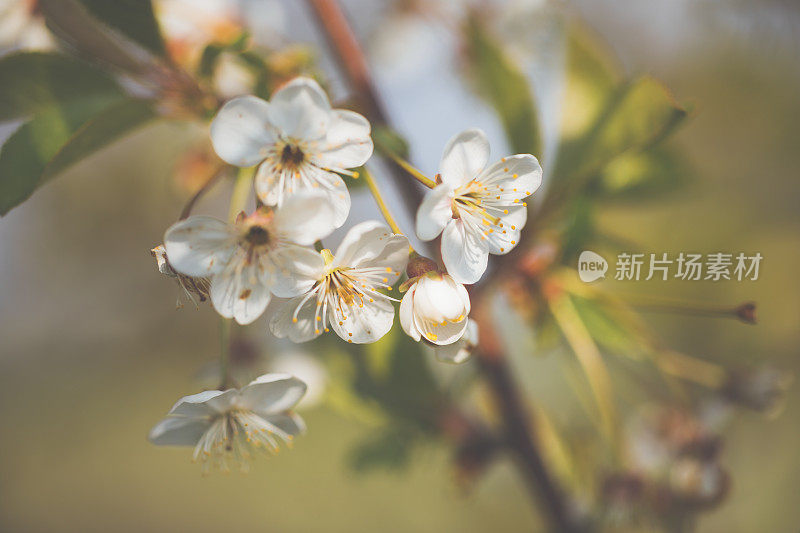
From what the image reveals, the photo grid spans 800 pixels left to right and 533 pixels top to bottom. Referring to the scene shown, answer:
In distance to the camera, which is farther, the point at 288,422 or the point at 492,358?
the point at 492,358

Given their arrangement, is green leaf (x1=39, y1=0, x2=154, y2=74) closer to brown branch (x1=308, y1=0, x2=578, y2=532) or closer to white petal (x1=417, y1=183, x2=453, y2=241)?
brown branch (x1=308, y1=0, x2=578, y2=532)

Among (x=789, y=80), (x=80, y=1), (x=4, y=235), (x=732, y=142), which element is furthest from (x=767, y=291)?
(x=4, y=235)

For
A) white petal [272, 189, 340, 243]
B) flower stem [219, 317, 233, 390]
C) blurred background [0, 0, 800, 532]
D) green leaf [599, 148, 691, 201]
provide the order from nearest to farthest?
white petal [272, 189, 340, 243] < flower stem [219, 317, 233, 390] < green leaf [599, 148, 691, 201] < blurred background [0, 0, 800, 532]

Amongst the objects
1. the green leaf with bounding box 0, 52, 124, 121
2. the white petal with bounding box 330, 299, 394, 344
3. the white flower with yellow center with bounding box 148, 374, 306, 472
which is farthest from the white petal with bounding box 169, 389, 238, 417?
the green leaf with bounding box 0, 52, 124, 121

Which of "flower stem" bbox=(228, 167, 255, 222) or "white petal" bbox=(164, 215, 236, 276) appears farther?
"flower stem" bbox=(228, 167, 255, 222)

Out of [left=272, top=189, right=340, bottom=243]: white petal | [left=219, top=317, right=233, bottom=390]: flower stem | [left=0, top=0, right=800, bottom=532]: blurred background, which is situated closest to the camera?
[left=272, top=189, right=340, bottom=243]: white petal

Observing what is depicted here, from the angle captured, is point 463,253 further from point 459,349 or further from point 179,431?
point 179,431

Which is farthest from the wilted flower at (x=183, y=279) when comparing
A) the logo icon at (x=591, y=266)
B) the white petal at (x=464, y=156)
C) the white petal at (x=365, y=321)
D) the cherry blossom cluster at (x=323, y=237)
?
the logo icon at (x=591, y=266)

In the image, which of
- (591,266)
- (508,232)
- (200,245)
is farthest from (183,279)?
(591,266)

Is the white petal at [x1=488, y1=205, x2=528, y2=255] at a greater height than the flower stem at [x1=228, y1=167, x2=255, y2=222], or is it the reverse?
the flower stem at [x1=228, y1=167, x2=255, y2=222]
